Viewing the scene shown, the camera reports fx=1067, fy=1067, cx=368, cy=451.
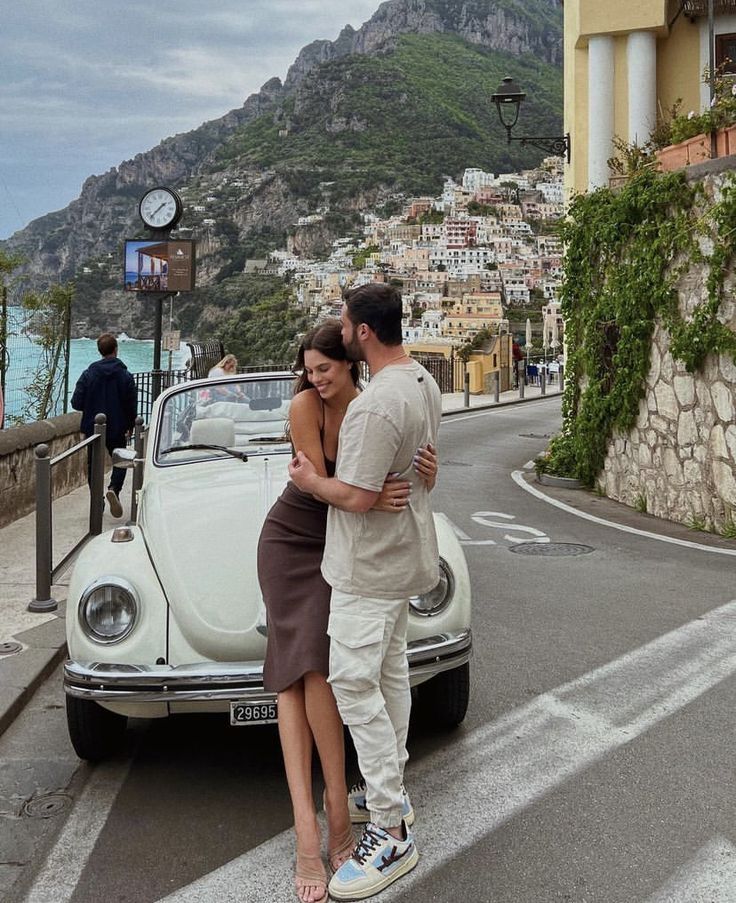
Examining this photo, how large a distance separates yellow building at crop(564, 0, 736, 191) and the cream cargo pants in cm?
1708

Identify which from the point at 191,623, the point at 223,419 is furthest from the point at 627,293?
the point at 191,623

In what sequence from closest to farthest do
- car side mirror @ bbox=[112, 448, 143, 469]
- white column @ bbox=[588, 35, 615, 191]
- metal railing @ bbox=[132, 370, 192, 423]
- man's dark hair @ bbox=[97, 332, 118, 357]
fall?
car side mirror @ bbox=[112, 448, 143, 469] < man's dark hair @ bbox=[97, 332, 118, 357] < metal railing @ bbox=[132, 370, 192, 423] < white column @ bbox=[588, 35, 615, 191]

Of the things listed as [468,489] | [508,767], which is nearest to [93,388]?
[468,489]

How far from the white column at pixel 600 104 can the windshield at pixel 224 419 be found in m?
14.7

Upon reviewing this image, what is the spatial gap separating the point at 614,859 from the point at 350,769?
1.25 metres

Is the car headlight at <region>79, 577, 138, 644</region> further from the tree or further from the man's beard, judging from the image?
the tree

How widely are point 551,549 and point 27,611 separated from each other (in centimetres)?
480

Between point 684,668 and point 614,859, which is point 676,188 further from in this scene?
point 614,859

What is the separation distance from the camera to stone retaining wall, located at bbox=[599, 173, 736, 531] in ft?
34.1

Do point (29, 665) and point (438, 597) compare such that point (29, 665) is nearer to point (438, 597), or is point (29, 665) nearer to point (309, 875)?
point (438, 597)

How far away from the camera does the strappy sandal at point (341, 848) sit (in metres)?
3.44

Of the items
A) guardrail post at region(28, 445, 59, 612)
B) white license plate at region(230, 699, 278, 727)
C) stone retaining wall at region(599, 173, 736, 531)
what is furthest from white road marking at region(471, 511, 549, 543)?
white license plate at region(230, 699, 278, 727)

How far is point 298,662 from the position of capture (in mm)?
3484

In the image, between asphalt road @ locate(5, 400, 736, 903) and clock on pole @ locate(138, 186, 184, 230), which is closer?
asphalt road @ locate(5, 400, 736, 903)
